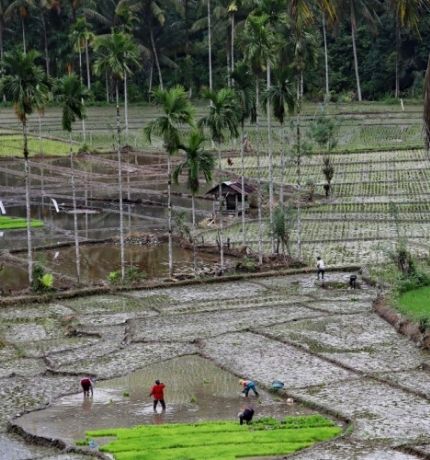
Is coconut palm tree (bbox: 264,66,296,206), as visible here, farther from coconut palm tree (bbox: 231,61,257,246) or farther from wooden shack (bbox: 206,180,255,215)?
wooden shack (bbox: 206,180,255,215)

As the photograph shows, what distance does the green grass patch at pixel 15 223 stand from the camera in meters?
52.2

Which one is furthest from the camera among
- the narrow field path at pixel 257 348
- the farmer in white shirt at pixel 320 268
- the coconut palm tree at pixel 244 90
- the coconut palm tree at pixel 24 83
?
the coconut palm tree at pixel 244 90

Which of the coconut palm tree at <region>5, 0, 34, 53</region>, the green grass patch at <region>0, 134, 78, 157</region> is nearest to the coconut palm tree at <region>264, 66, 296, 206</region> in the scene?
the green grass patch at <region>0, 134, 78, 157</region>

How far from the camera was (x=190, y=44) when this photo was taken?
294 ft

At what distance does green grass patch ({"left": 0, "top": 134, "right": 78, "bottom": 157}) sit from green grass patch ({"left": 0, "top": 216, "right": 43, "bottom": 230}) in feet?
59.0

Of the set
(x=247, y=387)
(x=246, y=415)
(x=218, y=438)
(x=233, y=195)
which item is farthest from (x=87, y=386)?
(x=233, y=195)

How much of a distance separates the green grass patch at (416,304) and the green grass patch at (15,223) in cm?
2173

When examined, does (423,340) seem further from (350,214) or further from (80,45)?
(80,45)

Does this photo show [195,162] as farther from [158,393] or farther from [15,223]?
[158,393]

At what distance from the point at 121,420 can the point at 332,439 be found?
461cm

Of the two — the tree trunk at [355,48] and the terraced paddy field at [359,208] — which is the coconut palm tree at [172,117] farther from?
the tree trunk at [355,48]

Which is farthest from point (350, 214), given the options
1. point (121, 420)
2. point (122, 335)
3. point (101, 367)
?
point (121, 420)

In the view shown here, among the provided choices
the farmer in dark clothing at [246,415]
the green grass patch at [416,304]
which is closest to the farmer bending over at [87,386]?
the farmer in dark clothing at [246,415]

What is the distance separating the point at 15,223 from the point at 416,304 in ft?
78.8
